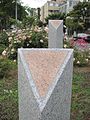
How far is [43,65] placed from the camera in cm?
344

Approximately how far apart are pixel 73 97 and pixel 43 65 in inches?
146

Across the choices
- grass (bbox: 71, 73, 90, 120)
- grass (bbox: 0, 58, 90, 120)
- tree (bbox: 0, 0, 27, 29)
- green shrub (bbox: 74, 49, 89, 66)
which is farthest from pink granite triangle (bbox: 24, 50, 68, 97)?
tree (bbox: 0, 0, 27, 29)

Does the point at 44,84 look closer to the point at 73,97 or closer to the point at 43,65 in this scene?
the point at 43,65

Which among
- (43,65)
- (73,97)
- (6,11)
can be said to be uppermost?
(43,65)

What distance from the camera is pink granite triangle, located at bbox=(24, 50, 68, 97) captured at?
10.7ft

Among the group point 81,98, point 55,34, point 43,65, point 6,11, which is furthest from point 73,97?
point 6,11

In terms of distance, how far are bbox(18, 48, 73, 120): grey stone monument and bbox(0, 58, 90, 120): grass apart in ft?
6.78

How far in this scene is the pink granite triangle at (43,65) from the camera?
326 cm

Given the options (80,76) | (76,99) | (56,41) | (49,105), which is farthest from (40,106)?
(56,41)

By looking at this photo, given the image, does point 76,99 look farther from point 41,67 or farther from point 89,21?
point 89,21

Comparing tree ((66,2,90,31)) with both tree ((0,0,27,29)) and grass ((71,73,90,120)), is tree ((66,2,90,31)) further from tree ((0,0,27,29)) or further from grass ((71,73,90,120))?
grass ((71,73,90,120))

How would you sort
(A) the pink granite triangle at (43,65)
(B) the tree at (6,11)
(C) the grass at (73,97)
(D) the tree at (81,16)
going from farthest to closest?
(D) the tree at (81,16)
(B) the tree at (6,11)
(C) the grass at (73,97)
(A) the pink granite triangle at (43,65)

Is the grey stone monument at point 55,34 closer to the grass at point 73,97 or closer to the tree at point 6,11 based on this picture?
the grass at point 73,97

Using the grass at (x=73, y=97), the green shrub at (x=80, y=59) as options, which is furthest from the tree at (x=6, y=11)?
the grass at (x=73, y=97)
